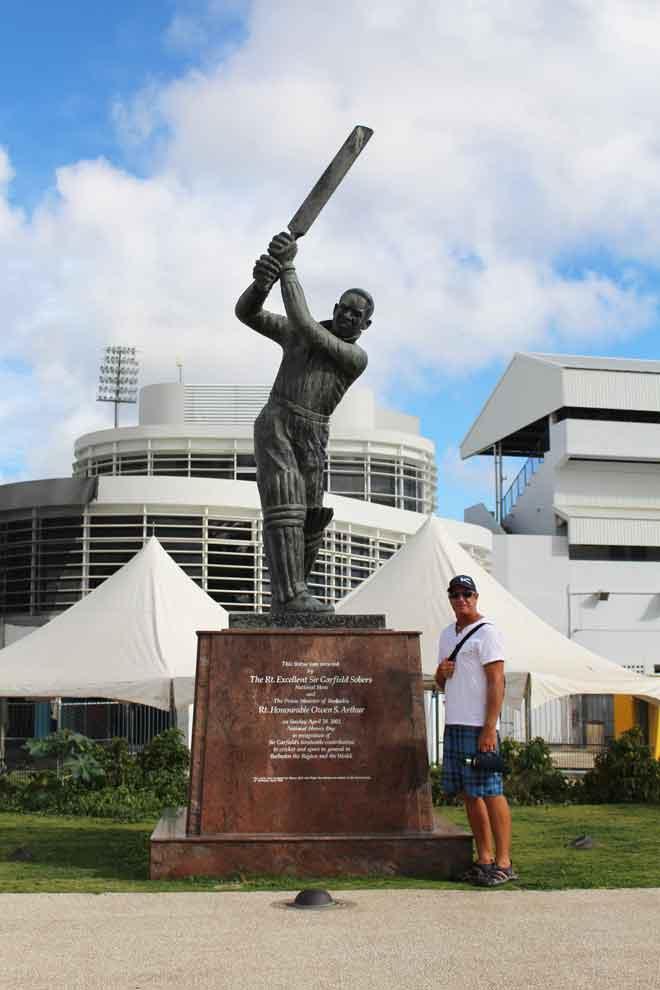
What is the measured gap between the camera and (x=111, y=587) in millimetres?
19594

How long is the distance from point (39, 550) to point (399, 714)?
2458cm

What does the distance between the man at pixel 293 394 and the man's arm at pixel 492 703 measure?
1900 millimetres

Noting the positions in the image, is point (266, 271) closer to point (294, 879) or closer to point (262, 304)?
point (262, 304)

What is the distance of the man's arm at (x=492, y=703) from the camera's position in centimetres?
770

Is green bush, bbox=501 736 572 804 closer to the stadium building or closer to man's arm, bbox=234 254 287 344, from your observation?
man's arm, bbox=234 254 287 344

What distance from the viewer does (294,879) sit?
7.88 meters

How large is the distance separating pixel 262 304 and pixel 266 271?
27 cm

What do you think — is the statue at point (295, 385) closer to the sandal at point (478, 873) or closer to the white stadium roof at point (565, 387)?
the sandal at point (478, 873)

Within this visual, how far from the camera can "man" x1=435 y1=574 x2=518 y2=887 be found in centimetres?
773

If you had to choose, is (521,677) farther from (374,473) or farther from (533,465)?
(533,465)

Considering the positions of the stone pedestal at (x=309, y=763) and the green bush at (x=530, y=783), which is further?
the green bush at (x=530, y=783)

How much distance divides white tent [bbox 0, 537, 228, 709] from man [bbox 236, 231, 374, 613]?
324 inches

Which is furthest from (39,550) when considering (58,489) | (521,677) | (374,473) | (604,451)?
(604,451)

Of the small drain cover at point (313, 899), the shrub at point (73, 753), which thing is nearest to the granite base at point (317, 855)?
the small drain cover at point (313, 899)
